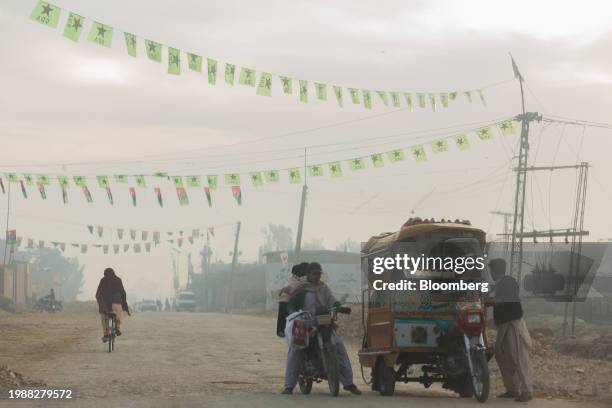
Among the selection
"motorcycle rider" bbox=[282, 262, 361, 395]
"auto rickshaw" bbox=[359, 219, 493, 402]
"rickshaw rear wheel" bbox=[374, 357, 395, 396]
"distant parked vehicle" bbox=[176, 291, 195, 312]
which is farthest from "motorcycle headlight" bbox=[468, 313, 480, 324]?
"distant parked vehicle" bbox=[176, 291, 195, 312]

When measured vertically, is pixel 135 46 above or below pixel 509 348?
above

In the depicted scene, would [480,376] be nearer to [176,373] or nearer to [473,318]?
[473,318]

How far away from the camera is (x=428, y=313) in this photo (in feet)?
45.7

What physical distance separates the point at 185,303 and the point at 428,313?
8530 cm

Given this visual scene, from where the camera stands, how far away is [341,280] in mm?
71750

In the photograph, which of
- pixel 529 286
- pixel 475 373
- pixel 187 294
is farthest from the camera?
pixel 187 294

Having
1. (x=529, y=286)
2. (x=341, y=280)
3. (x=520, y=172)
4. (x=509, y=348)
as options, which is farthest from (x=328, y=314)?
(x=341, y=280)

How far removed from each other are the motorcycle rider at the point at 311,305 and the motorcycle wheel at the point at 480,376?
1.77m

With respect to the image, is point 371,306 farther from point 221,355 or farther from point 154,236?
point 154,236

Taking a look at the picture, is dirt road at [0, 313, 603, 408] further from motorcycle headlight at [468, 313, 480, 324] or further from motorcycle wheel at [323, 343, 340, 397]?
motorcycle headlight at [468, 313, 480, 324]

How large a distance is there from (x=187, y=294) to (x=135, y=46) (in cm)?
7959

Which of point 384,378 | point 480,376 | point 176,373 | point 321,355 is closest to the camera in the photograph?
point 480,376

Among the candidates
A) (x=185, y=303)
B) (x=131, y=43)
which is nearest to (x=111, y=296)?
(x=131, y=43)

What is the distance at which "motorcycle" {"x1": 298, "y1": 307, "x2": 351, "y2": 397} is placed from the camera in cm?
1368
